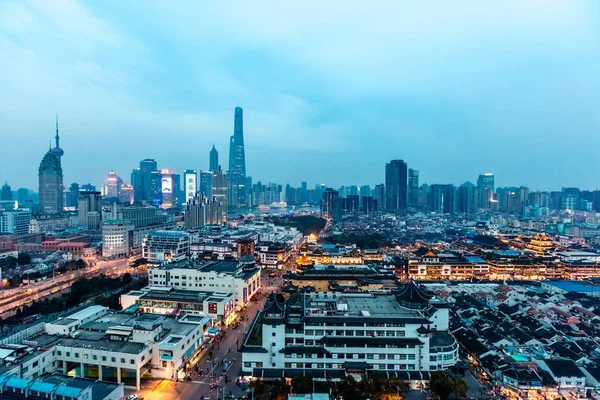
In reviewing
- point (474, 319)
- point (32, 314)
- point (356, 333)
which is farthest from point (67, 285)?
point (474, 319)

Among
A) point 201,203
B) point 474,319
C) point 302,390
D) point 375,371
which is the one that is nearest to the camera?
point 302,390

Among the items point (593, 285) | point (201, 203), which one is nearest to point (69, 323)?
point (593, 285)

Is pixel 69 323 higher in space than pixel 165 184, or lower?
lower

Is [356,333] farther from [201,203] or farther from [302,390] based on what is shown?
[201,203]

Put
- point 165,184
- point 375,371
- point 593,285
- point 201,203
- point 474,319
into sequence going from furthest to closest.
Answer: point 165,184 → point 201,203 → point 593,285 → point 474,319 → point 375,371

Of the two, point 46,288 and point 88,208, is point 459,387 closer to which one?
point 46,288

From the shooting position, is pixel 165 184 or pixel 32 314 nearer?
pixel 32 314

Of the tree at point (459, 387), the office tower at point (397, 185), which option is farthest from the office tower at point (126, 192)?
the tree at point (459, 387)

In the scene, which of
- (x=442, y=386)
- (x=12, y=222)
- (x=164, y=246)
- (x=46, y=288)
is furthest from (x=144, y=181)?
(x=442, y=386)
